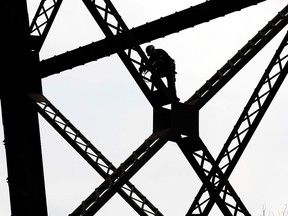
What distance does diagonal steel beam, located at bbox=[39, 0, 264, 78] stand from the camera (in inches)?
776

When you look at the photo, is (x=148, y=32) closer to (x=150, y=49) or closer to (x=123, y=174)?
(x=150, y=49)

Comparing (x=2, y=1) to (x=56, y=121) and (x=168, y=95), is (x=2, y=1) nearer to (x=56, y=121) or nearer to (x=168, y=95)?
(x=56, y=121)

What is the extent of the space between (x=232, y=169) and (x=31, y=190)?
3700mm

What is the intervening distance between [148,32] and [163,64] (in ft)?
2.81

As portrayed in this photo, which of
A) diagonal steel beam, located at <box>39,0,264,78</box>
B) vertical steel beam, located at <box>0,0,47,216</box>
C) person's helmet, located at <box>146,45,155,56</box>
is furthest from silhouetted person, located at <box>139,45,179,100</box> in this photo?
vertical steel beam, located at <box>0,0,47,216</box>

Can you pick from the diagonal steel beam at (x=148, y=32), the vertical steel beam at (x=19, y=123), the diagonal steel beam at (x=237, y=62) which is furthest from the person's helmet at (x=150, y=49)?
the vertical steel beam at (x=19, y=123)

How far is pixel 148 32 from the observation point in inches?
814

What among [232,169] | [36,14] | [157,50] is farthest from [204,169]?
[36,14]

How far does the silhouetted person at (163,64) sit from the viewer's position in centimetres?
1997

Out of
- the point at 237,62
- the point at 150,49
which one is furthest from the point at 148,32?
the point at 237,62

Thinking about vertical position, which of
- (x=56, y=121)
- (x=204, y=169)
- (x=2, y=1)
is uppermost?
(x=2, y=1)

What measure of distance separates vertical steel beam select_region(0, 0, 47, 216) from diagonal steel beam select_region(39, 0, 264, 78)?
1069 millimetres

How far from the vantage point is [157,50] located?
20281mm

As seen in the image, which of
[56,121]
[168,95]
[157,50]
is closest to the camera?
[168,95]
